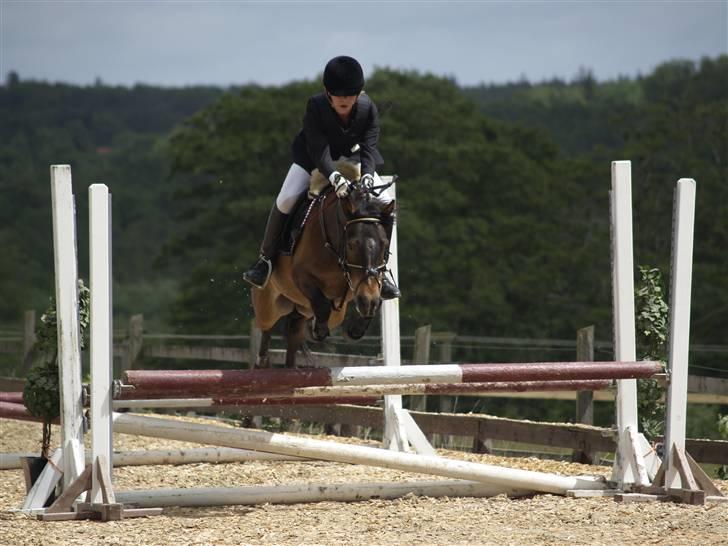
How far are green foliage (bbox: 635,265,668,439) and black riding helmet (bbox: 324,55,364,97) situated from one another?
2.20 metres

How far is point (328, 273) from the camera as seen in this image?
19.4 ft

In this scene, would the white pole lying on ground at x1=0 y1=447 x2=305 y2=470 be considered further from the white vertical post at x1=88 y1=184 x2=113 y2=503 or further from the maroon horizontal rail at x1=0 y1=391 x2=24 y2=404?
the white vertical post at x1=88 y1=184 x2=113 y2=503

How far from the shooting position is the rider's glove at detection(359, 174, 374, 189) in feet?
17.8

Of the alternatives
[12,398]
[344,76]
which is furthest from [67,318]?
[344,76]

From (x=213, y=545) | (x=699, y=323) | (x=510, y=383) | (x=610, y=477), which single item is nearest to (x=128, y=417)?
(x=213, y=545)

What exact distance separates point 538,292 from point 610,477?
19.2 meters

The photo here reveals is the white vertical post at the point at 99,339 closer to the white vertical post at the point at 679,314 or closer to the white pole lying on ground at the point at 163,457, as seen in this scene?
the white pole lying on ground at the point at 163,457

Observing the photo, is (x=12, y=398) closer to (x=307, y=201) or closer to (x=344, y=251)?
(x=307, y=201)

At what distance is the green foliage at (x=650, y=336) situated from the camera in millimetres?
6703

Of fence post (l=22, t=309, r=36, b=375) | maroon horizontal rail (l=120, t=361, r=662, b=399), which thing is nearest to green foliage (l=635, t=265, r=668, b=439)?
maroon horizontal rail (l=120, t=361, r=662, b=399)

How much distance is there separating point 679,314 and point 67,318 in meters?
3.22

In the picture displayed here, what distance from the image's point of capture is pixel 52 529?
195 inches

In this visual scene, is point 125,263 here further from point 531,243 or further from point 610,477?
point 610,477

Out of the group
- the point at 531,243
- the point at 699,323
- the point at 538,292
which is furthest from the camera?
the point at 531,243
